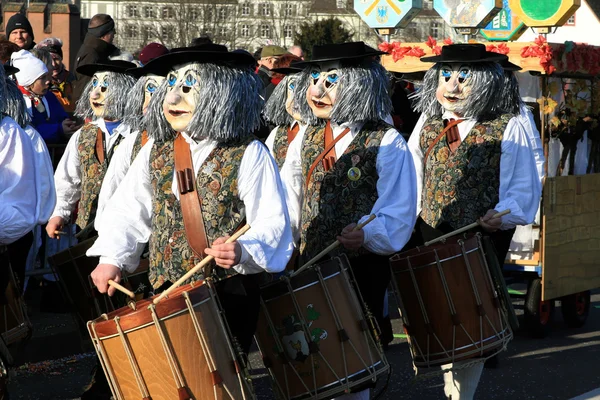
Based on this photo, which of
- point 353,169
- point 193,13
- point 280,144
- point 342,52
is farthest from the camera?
point 193,13

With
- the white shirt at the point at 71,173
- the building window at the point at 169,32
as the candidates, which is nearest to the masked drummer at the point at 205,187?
the white shirt at the point at 71,173

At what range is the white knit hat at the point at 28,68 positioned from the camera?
7.51 metres

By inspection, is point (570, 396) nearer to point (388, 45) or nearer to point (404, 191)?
point (404, 191)

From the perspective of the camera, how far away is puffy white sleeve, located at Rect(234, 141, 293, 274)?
394 cm

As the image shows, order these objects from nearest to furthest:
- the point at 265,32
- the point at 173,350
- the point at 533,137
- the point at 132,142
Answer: the point at 173,350, the point at 132,142, the point at 533,137, the point at 265,32

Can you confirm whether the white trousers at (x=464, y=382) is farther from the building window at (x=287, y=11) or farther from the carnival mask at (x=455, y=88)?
the building window at (x=287, y=11)

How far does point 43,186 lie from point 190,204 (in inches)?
42.0

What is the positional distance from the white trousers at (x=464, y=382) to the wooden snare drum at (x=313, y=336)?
1111 millimetres

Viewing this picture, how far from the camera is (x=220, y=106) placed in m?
4.19

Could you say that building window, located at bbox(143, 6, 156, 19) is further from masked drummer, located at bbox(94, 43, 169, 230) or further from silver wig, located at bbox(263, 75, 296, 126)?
masked drummer, located at bbox(94, 43, 169, 230)

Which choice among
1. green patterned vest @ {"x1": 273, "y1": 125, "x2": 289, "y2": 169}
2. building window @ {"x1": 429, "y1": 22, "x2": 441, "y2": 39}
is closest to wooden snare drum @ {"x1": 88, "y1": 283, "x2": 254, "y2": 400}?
green patterned vest @ {"x1": 273, "y1": 125, "x2": 289, "y2": 169}

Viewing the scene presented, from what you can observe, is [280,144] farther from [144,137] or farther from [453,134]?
[144,137]

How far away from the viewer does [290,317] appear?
4.31 m

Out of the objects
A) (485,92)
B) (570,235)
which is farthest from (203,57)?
(570,235)
